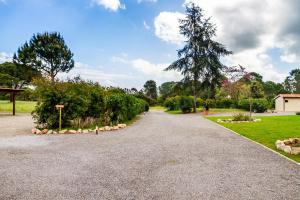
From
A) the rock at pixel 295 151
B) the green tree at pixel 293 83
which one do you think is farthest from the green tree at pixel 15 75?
the green tree at pixel 293 83

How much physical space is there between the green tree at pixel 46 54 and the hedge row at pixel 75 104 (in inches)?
1084

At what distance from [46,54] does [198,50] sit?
Result: 25.0m

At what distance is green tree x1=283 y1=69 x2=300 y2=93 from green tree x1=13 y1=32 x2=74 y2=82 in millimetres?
54467

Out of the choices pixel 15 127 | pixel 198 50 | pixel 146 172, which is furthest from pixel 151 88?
pixel 146 172

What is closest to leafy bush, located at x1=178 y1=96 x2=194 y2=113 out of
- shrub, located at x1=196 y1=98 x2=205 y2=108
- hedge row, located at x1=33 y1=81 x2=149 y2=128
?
shrub, located at x1=196 y1=98 x2=205 y2=108

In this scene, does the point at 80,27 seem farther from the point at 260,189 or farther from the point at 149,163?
the point at 260,189

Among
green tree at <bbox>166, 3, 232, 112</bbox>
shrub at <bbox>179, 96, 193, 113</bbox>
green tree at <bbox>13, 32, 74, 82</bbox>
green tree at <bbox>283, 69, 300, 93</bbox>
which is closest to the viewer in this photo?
shrub at <bbox>179, 96, 193, 113</bbox>

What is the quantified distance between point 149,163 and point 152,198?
78.5 inches

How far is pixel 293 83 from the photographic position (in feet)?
211

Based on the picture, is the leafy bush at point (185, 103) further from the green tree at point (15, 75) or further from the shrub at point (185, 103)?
the green tree at point (15, 75)

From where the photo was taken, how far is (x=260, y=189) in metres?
3.88

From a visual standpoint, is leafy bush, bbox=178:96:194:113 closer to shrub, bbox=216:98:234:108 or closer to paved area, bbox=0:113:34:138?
shrub, bbox=216:98:234:108

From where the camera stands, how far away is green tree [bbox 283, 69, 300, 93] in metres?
63.0

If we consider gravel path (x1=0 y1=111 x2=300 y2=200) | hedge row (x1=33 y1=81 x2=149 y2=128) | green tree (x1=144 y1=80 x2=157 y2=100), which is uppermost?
green tree (x1=144 y1=80 x2=157 y2=100)
